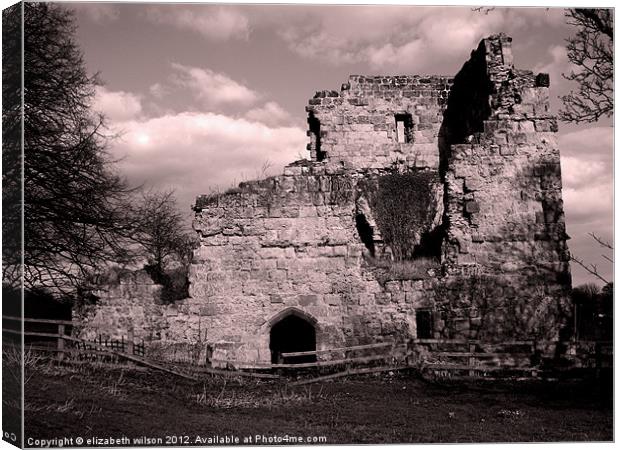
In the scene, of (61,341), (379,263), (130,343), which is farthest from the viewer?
(379,263)

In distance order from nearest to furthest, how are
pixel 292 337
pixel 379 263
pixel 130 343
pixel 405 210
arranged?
pixel 130 343
pixel 379 263
pixel 292 337
pixel 405 210

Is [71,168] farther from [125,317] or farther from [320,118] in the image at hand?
[320,118]

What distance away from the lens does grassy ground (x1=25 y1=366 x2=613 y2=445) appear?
719 centimetres

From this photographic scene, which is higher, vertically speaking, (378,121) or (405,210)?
(378,121)

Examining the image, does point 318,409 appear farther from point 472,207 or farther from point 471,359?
point 472,207

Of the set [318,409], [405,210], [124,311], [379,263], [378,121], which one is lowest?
[318,409]

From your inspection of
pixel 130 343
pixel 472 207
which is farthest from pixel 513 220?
pixel 130 343

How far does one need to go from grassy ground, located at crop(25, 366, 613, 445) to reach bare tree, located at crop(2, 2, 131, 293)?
158 centimetres

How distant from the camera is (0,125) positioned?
6.98 meters

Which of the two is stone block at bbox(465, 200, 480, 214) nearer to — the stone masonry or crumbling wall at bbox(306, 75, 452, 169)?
the stone masonry

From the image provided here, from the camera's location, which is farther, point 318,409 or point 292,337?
point 292,337

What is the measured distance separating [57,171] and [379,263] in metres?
5.62

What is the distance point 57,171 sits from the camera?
8906 mm

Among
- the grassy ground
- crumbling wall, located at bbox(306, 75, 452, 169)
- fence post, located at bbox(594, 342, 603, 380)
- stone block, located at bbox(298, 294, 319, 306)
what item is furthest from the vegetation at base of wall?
the grassy ground
